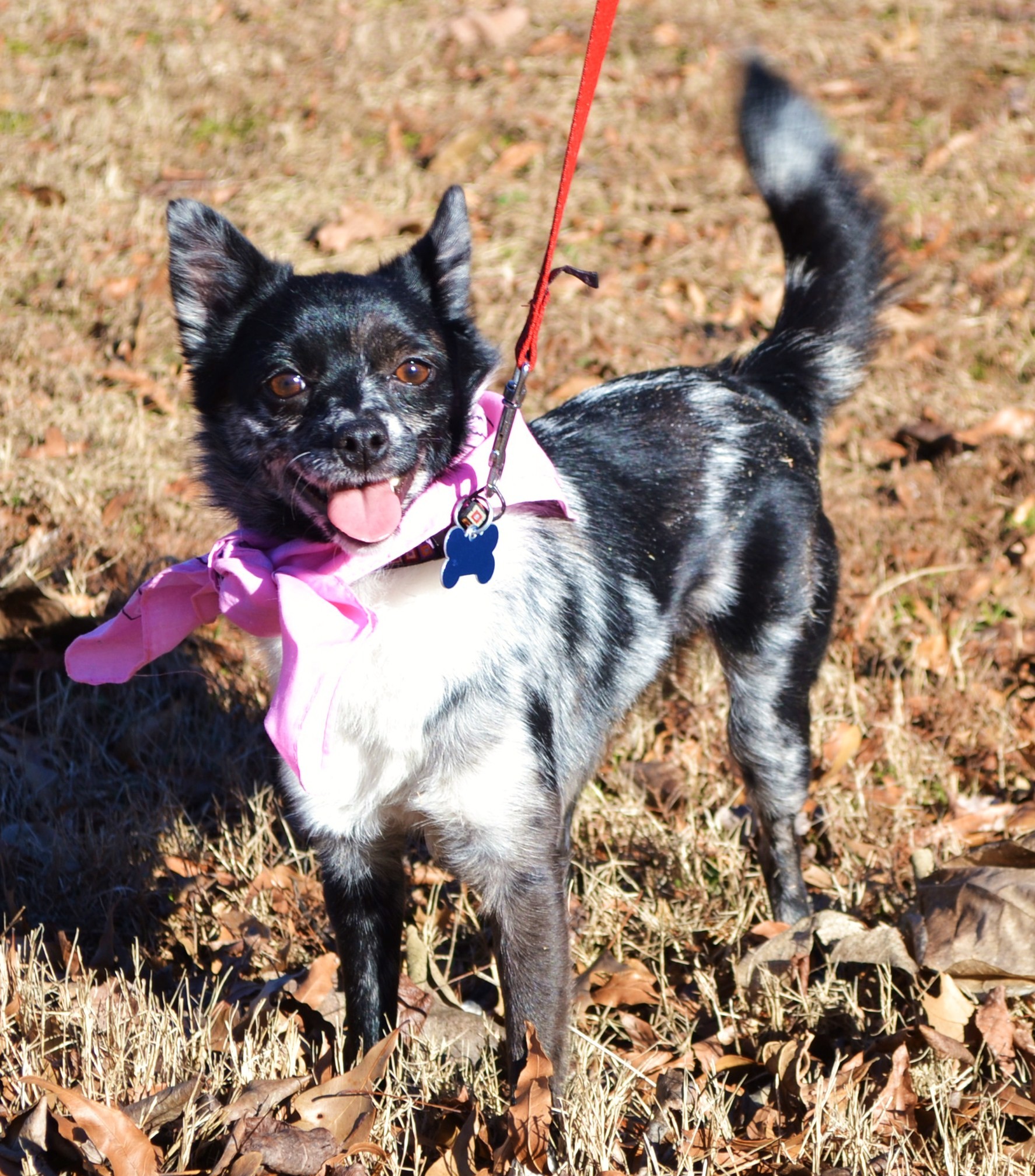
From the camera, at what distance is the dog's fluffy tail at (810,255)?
11.8 ft

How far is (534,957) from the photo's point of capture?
2.79 meters

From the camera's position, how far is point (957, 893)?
3.10 metres

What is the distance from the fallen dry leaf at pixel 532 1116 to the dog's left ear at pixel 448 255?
1.76 meters

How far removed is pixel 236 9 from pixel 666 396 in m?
8.11

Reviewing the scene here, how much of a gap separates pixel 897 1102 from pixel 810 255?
7.98ft

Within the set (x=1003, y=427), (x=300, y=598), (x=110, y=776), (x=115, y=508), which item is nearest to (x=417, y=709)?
(x=300, y=598)

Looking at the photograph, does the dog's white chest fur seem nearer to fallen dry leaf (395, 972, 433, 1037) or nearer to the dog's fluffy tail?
fallen dry leaf (395, 972, 433, 1037)

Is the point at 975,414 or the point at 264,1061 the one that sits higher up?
the point at 975,414

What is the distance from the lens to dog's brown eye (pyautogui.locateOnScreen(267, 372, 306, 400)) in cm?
273

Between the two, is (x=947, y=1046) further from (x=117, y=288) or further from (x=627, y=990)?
(x=117, y=288)

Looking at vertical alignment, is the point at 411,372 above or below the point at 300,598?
above

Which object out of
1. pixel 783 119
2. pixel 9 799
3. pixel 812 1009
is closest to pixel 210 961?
pixel 9 799

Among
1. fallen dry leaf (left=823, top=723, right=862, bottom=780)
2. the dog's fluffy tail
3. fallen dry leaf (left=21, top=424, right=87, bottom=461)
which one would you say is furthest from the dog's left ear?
fallen dry leaf (left=21, top=424, right=87, bottom=461)

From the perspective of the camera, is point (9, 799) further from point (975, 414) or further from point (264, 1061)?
point (975, 414)
